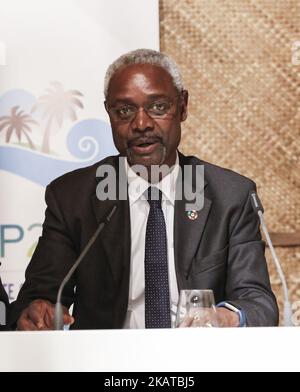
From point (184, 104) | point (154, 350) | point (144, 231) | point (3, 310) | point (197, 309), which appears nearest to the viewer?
point (154, 350)

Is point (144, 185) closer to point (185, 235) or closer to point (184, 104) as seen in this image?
point (185, 235)

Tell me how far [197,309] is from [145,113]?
1075mm

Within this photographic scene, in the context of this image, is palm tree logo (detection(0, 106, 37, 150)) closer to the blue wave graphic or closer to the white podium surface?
the blue wave graphic

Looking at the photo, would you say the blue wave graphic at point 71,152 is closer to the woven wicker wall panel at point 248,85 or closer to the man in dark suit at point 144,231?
the man in dark suit at point 144,231

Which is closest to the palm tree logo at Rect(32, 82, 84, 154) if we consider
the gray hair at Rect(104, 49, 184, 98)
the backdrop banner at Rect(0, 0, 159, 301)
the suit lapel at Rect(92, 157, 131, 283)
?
the backdrop banner at Rect(0, 0, 159, 301)

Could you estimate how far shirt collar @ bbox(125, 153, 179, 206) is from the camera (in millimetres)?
3326

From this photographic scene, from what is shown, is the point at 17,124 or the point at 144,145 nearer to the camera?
the point at 144,145

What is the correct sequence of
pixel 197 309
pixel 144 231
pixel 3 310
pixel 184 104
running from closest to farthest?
pixel 197 309 → pixel 3 310 → pixel 144 231 → pixel 184 104

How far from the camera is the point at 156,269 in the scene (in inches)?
127

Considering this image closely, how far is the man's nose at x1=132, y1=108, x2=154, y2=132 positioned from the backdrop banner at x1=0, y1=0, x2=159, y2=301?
19 cm

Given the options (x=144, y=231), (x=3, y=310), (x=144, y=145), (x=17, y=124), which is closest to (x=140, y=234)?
(x=144, y=231)

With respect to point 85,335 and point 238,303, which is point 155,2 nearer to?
point 238,303
